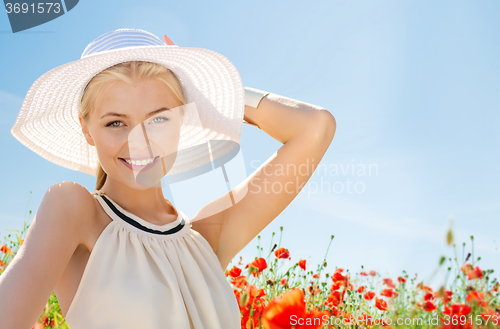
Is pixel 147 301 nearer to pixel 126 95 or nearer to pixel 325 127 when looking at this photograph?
pixel 126 95

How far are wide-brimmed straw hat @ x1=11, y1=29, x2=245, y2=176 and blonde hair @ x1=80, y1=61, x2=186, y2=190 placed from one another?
31mm

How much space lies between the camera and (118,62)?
1713mm

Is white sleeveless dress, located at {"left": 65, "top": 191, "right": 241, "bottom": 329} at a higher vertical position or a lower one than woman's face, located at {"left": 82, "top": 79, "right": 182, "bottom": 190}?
lower

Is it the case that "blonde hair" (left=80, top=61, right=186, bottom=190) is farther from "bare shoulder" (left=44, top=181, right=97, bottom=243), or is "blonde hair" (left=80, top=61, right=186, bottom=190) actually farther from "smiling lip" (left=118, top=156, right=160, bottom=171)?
"bare shoulder" (left=44, top=181, right=97, bottom=243)

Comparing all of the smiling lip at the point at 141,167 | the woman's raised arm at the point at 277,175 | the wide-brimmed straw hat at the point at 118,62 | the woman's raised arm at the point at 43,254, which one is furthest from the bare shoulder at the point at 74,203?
the woman's raised arm at the point at 277,175

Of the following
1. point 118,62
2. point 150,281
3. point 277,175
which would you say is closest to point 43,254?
point 150,281

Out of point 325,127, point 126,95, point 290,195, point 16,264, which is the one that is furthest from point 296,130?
point 16,264

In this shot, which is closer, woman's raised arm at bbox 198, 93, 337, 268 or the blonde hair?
the blonde hair

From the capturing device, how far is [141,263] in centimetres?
157

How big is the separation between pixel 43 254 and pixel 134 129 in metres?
0.62

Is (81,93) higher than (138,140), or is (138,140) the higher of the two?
(81,93)

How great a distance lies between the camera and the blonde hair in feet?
5.49

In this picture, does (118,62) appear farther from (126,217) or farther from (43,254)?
(43,254)

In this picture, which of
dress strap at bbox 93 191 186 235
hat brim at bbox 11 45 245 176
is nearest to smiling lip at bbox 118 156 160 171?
dress strap at bbox 93 191 186 235
